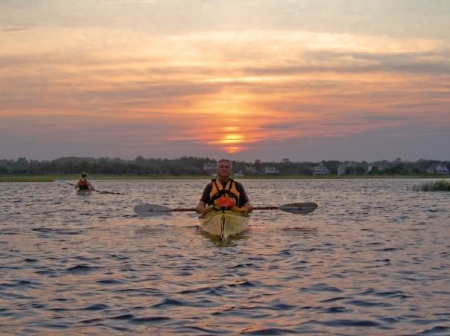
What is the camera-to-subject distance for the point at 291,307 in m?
8.41

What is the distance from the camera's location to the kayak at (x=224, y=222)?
16531 mm

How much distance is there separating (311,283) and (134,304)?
2863mm

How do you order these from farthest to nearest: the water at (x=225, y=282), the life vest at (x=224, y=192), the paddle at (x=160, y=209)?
the paddle at (x=160, y=209)
the life vest at (x=224, y=192)
the water at (x=225, y=282)

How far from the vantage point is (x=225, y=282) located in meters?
10.3

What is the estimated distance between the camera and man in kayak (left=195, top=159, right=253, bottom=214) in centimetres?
1728

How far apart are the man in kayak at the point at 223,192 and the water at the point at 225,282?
2.74ft

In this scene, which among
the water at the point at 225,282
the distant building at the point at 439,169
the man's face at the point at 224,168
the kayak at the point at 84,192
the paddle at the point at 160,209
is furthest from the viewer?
the distant building at the point at 439,169

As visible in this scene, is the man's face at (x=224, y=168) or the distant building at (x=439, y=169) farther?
the distant building at (x=439, y=169)

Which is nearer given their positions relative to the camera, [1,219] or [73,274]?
[73,274]

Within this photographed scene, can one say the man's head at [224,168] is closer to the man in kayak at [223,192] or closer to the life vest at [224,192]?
the man in kayak at [223,192]

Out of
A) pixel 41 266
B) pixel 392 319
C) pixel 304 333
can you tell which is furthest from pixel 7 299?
pixel 392 319

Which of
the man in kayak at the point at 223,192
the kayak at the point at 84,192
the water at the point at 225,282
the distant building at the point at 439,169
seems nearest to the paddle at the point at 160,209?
the water at the point at 225,282

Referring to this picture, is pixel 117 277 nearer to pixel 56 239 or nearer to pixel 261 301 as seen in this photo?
pixel 261 301

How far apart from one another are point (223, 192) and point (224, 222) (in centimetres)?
130
